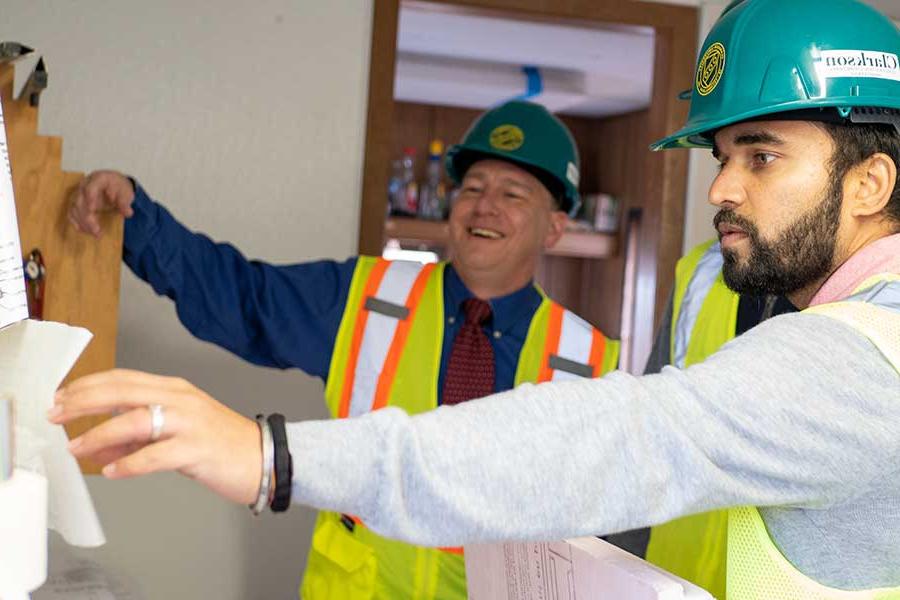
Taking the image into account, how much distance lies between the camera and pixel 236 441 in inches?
29.3

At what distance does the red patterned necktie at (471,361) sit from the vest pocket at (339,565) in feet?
1.09

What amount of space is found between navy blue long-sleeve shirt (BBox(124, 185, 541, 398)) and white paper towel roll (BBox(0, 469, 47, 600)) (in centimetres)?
121

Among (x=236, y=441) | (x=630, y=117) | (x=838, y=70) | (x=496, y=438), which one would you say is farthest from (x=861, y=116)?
(x=630, y=117)

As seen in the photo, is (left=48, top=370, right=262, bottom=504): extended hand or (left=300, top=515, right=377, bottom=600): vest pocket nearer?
(left=48, top=370, right=262, bottom=504): extended hand

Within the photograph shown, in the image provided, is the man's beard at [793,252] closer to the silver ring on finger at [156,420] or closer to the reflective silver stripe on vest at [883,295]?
the reflective silver stripe on vest at [883,295]

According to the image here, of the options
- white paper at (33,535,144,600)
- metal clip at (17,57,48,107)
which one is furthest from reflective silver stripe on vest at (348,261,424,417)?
metal clip at (17,57,48,107)

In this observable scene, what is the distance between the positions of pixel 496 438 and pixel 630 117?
472 centimetres

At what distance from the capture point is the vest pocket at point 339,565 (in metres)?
2.02

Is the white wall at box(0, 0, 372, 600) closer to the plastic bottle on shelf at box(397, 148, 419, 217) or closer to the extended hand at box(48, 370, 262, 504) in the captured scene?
the extended hand at box(48, 370, 262, 504)

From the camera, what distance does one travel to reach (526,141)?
241cm

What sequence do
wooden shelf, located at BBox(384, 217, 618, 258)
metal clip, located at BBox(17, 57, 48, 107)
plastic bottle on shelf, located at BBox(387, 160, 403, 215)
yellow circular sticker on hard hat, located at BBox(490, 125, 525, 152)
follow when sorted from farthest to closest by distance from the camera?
plastic bottle on shelf, located at BBox(387, 160, 403, 215) < wooden shelf, located at BBox(384, 217, 618, 258) < yellow circular sticker on hard hat, located at BBox(490, 125, 525, 152) < metal clip, located at BBox(17, 57, 48, 107)

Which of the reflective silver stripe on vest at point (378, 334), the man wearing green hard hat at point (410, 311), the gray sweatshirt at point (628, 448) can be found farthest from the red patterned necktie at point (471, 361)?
the gray sweatshirt at point (628, 448)

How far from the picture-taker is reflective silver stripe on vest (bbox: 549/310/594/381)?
7.49 ft

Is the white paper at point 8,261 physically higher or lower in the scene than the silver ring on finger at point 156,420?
higher
